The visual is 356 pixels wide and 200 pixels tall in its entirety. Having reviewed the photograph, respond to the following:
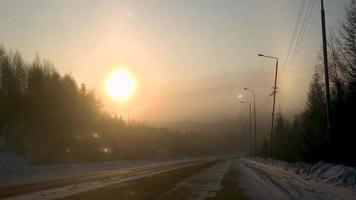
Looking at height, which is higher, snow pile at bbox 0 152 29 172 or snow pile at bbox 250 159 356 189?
snow pile at bbox 250 159 356 189

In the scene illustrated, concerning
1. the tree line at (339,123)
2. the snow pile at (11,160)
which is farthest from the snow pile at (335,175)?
the snow pile at (11,160)

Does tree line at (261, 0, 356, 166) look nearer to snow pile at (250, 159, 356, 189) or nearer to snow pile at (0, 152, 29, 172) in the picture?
snow pile at (250, 159, 356, 189)

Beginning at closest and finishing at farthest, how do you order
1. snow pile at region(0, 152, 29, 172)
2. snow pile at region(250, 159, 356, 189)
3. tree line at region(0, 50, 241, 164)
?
snow pile at region(250, 159, 356, 189)
snow pile at region(0, 152, 29, 172)
tree line at region(0, 50, 241, 164)

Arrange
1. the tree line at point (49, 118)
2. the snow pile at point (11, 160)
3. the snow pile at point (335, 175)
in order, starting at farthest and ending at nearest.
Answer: the tree line at point (49, 118), the snow pile at point (11, 160), the snow pile at point (335, 175)

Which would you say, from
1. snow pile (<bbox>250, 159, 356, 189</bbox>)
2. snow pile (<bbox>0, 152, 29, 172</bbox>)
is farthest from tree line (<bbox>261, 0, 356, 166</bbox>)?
snow pile (<bbox>0, 152, 29, 172</bbox>)

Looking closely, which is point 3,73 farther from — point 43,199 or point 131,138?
point 43,199

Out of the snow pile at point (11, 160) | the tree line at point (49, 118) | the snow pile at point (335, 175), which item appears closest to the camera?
the snow pile at point (335, 175)

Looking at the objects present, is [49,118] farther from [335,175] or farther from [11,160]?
Answer: [335,175]

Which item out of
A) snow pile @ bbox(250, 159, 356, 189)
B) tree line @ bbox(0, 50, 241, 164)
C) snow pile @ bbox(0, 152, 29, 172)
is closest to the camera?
snow pile @ bbox(250, 159, 356, 189)

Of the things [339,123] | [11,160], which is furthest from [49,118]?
[339,123]

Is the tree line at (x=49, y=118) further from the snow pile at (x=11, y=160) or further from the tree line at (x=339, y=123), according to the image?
the tree line at (x=339, y=123)

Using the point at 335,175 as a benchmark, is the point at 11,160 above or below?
below

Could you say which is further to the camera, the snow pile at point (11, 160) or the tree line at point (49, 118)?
the tree line at point (49, 118)

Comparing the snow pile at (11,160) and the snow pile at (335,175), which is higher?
the snow pile at (335,175)
